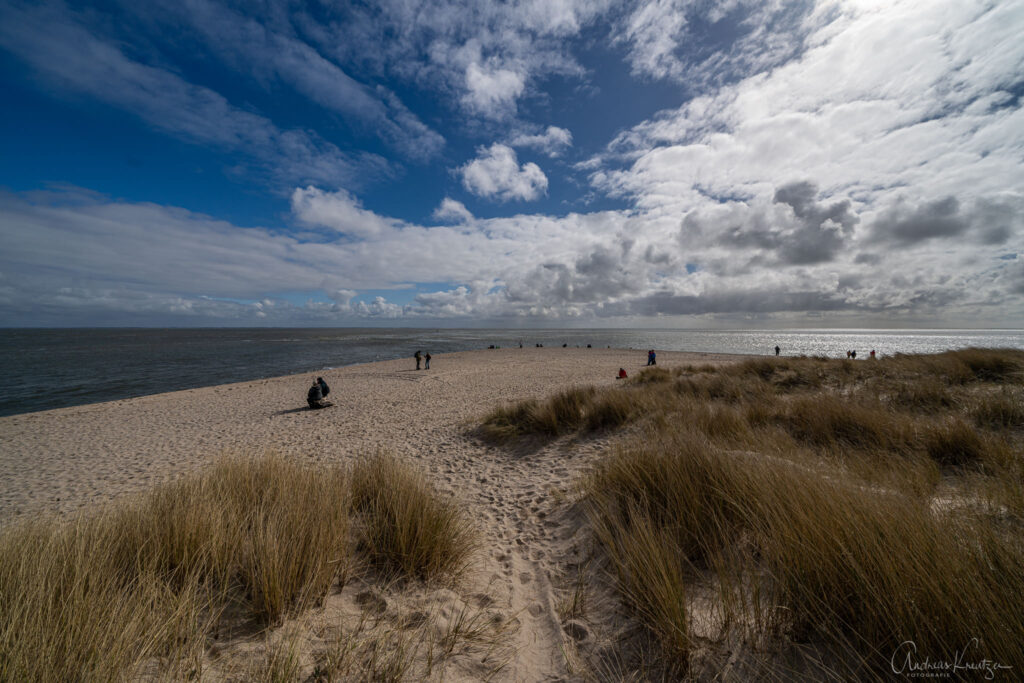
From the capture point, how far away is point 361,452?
8016 millimetres

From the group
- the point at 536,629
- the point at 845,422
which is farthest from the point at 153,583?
the point at 845,422

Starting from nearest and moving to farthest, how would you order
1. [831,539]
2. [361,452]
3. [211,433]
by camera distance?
[831,539] → [361,452] → [211,433]

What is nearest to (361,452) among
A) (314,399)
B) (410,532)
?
(410,532)

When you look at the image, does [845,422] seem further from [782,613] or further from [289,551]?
[289,551]

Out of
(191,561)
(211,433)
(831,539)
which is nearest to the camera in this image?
(831,539)

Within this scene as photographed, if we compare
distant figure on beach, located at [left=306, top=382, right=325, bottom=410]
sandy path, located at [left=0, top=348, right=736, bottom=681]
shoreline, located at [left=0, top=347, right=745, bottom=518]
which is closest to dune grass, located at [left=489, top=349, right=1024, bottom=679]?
sandy path, located at [left=0, top=348, right=736, bottom=681]

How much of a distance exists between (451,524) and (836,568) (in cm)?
314

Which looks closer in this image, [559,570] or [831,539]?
[831,539]

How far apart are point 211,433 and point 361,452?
673cm

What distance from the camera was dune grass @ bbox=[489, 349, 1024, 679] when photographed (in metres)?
1.82

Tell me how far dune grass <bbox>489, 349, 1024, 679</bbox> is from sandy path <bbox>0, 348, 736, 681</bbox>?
797mm

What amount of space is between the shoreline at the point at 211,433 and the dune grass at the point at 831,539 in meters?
3.80

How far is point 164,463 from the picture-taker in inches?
323

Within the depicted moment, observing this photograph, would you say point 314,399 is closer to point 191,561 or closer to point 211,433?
point 211,433
